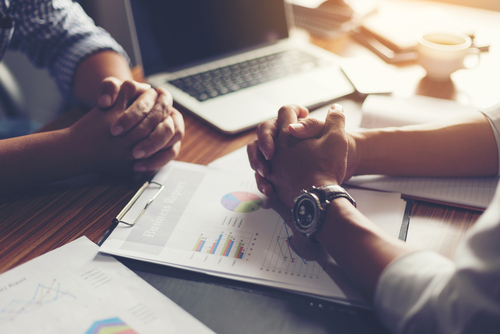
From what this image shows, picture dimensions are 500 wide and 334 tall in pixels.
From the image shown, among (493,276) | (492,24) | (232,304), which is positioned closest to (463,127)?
(493,276)

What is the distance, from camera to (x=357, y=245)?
47cm

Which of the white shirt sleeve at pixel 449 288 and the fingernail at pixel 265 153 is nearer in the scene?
the white shirt sleeve at pixel 449 288

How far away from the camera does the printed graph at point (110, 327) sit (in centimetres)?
41

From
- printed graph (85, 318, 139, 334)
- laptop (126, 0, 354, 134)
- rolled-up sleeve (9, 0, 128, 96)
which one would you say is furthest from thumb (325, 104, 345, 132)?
rolled-up sleeve (9, 0, 128, 96)

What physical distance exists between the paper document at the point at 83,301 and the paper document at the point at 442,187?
1.38ft

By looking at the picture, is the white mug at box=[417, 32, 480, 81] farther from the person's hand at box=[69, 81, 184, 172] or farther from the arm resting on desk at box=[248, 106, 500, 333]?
the person's hand at box=[69, 81, 184, 172]

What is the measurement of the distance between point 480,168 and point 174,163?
62 centimetres

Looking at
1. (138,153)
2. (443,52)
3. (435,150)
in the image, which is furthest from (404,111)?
(138,153)

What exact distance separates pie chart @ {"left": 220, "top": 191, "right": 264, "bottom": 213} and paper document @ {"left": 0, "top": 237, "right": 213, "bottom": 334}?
8.0 inches

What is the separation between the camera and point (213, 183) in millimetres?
681

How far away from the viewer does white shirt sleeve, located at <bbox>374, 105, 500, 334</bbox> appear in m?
0.35

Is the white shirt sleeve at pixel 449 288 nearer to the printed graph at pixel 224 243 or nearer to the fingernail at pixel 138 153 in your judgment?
the printed graph at pixel 224 243

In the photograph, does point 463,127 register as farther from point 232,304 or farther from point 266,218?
point 232,304

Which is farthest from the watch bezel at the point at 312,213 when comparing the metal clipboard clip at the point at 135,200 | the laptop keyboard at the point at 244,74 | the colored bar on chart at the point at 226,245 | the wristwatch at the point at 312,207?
the laptop keyboard at the point at 244,74
